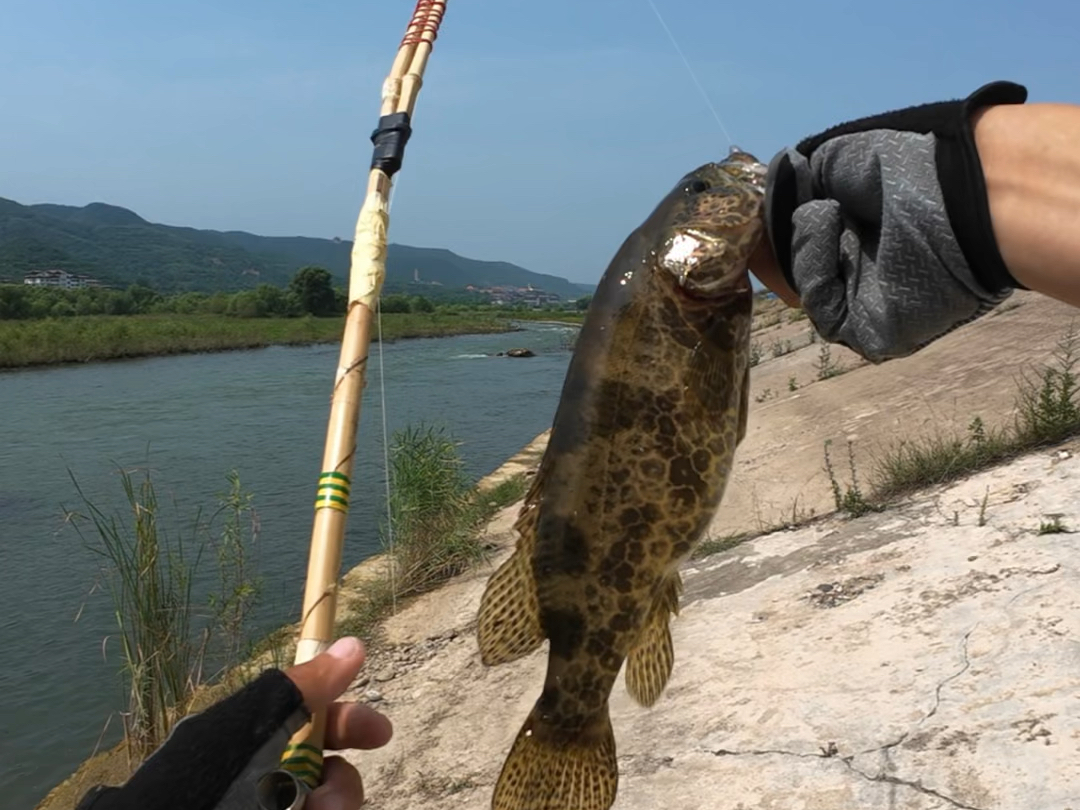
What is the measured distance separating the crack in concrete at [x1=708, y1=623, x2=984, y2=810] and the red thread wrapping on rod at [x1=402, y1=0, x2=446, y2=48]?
387 cm

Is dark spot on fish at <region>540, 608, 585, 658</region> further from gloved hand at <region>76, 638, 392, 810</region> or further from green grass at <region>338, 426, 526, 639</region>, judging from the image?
green grass at <region>338, 426, 526, 639</region>

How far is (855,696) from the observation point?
16.1 feet

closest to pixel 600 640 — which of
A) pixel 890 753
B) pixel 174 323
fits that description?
pixel 890 753

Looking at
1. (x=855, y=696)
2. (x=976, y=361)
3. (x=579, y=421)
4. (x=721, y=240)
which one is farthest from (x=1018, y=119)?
(x=976, y=361)

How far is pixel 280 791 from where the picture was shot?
205cm

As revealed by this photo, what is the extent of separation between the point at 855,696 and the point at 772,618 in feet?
4.00

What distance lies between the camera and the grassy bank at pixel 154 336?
37625mm

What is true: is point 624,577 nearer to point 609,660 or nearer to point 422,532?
point 609,660

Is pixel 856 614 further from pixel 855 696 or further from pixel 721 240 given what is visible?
pixel 721 240

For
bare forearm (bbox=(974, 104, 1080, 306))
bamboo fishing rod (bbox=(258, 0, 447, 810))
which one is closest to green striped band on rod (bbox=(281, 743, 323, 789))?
bamboo fishing rod (bbox=(258, 0, 447, 810))

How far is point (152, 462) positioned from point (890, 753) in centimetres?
1757

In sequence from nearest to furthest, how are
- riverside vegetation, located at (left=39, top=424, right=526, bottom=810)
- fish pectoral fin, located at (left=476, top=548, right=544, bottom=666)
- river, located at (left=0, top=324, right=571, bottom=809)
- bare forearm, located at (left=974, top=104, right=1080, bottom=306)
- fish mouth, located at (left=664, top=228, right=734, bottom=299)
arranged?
1. bare forearm, located at (left=974, top=104, right=1080, bottom=306)
2. fish mouth, located at (left=664, top=228, right=734, bottom=299)
3. fish pectoral fin, located at (left=476, top=548, right=544, bottom=666)
4. riverside vegetation, located at (left=39, top=424, right=526, bottom=810)
5. river, located at (left=0, top=324, right=571, bottom=809)

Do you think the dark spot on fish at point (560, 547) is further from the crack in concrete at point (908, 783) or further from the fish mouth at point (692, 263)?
the crack in concrete at point (908, 783)

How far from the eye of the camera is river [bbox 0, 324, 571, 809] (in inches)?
367
